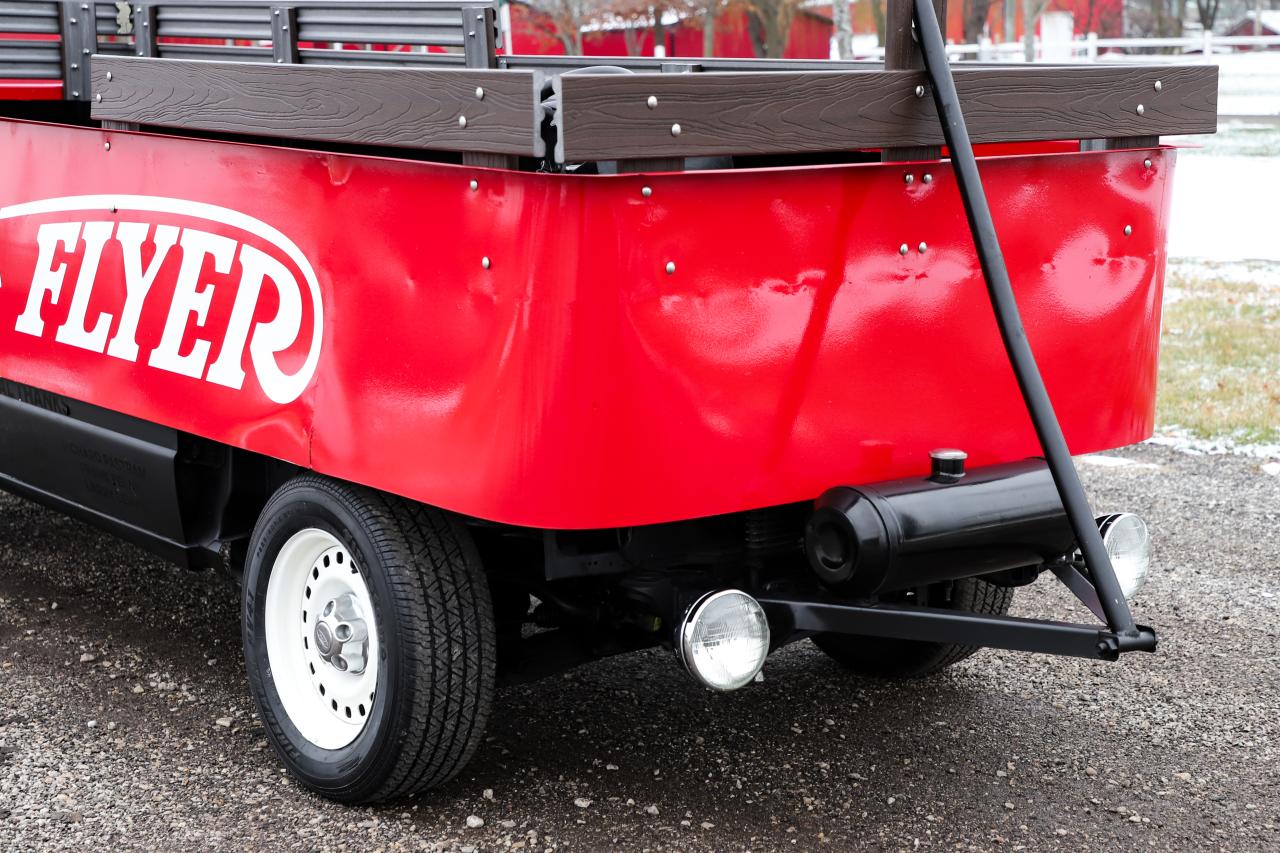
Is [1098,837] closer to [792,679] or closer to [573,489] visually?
[792,679]

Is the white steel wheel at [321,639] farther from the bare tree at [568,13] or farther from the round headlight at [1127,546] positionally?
the bare tree at [568,13]

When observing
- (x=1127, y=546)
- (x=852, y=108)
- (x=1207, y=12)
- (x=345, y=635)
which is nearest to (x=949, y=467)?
(x=1127, y=546)

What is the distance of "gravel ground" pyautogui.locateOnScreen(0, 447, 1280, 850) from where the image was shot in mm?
3463

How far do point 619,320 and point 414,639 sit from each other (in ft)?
2.93

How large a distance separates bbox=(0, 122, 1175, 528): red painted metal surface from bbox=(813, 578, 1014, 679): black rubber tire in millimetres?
601

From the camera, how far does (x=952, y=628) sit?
3.07 metres

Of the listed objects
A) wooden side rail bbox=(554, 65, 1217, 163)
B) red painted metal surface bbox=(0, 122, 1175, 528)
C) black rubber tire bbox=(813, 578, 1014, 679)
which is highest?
wooden side rail bbox=(554, 65, 1217, 163)

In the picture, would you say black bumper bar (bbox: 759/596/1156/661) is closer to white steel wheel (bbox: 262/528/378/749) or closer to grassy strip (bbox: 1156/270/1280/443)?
white steel wheel (bbox: 262/528/378/749)

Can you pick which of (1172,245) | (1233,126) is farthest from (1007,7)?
→ (1172,245)

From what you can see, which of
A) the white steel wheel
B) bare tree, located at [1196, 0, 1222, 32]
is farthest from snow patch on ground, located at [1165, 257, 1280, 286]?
bare tree, located at [1196, 0, 1222, 32]

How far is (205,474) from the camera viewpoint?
4129mm

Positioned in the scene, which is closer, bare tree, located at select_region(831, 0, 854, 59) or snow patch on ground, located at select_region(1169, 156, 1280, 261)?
snow patch on ground, located at select_region(1169, 156, 1280, 261)

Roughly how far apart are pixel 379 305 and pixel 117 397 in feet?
4.05

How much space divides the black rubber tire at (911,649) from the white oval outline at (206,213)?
1.70m
